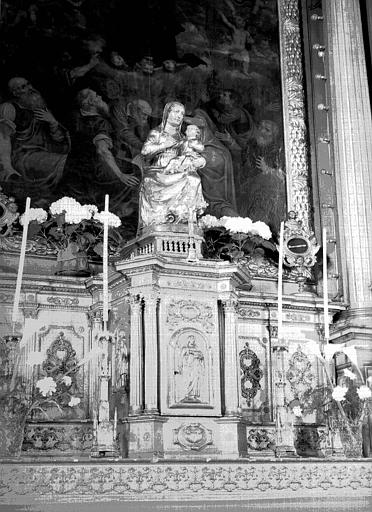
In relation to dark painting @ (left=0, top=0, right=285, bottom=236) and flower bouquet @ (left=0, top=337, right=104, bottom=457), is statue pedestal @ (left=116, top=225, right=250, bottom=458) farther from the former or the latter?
dark painting @ (left=0, top=0, right=285, bottom=236)

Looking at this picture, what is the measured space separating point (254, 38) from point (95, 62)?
8.80ft

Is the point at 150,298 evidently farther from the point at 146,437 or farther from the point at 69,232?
the point at 69,232

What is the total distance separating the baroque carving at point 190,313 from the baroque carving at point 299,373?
1.97 m

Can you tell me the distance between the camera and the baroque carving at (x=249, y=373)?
990 centimetres

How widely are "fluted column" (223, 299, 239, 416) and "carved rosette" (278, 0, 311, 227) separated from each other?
311cm

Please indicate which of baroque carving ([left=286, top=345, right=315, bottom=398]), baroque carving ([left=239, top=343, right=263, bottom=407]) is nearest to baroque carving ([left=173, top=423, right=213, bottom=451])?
baroque carving ([left=239, top=343, right=263, bottom=407])

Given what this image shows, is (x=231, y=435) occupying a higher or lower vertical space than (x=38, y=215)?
lower

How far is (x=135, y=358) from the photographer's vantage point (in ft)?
27.6

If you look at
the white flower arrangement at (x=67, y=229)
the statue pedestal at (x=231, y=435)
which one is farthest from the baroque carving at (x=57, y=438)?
the white flower arrangement at (x=67, y=229)

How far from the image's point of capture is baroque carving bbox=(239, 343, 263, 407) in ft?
32.5

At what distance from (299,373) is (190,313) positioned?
2.33 metres

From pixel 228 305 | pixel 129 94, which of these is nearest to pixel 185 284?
pixel 228 305

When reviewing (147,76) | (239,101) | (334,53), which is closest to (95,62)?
(147,76)

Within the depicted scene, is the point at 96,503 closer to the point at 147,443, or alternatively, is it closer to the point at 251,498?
the point at 251,498
